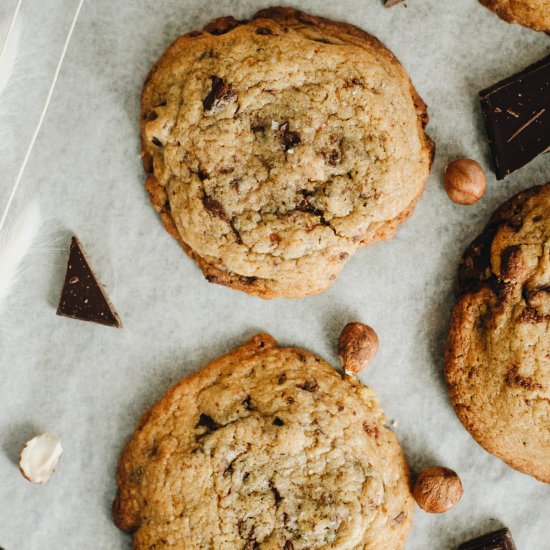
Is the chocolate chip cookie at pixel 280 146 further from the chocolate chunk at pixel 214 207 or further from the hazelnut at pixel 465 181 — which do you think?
the hazelnut at pixel 465 181

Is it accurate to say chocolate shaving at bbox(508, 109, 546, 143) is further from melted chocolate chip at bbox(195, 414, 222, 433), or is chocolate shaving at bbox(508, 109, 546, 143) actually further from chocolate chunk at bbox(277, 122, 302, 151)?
melted chocolate chip at bbox(195, 414, 222, 433)

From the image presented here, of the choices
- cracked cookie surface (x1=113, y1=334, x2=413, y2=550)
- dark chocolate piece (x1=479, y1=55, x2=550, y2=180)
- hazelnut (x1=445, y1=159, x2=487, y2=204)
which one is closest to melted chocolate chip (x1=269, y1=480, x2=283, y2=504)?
cracked cookie surface (x1=113, y1=334, x2=413, y2=550)

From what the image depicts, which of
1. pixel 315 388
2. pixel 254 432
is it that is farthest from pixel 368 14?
pixel 254 432

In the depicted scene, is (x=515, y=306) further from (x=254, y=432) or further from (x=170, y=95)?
(x=170, y=95)

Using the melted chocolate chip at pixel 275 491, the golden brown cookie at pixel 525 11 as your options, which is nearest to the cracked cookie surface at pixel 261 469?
the melted chocolate chip at pixel 275 491

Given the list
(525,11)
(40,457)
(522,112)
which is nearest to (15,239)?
(40,457)

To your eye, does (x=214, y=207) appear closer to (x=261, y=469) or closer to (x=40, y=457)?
(x=261, y=469)
